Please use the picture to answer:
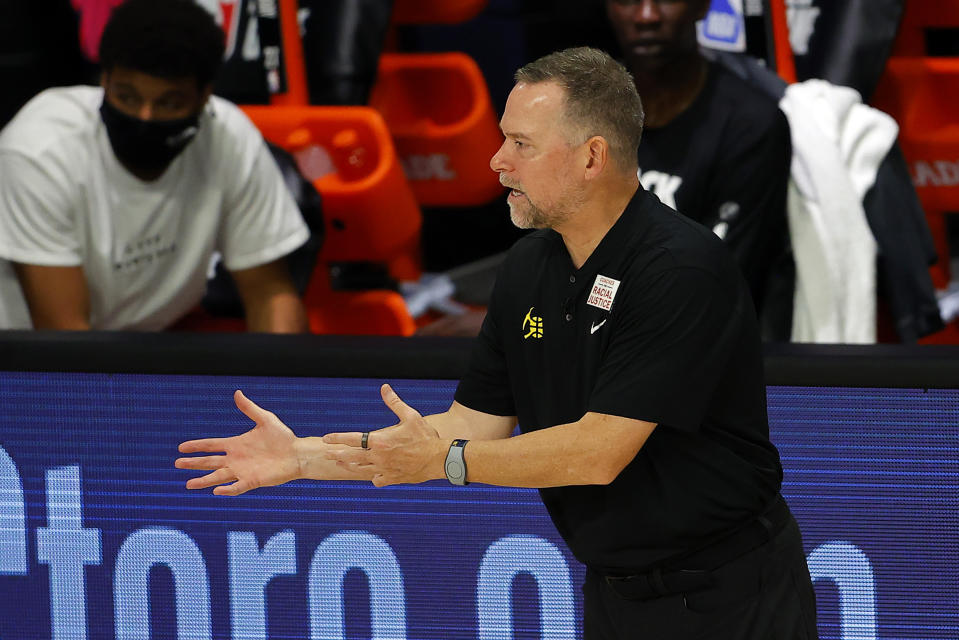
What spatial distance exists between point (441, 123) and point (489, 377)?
10.5 ft

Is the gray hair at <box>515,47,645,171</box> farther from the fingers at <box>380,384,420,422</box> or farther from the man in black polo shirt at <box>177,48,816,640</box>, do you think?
the fingers at <box>380,384,420,422</box>

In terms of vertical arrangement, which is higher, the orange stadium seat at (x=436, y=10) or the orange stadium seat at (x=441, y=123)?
the orange stadium seat at (x=436, y=10)

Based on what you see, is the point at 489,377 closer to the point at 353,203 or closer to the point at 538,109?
the point at 538,109

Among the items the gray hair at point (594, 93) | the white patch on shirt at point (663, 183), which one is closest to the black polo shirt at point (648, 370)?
the gray hair at point (594, 93)

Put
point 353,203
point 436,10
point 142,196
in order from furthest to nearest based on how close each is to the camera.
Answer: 1. point 436,10
2. point 353,203
3. point 142,196

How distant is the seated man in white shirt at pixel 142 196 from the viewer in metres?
3.83

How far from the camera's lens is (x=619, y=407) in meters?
2.01

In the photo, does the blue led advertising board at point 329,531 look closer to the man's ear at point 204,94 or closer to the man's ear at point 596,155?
the man's ear at point 596,155

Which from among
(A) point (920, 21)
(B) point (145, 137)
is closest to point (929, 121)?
(A) point (920, 21)

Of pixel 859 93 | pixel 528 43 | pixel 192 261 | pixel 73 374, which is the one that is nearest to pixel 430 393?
pixel 73 374

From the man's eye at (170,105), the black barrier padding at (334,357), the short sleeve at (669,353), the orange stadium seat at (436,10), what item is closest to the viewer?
the short sleeve at (669,353)

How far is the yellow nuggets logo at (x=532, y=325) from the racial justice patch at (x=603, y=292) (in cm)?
10

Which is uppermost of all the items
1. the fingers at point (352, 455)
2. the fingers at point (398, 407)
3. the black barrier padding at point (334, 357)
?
the fingers at point (398, 407)

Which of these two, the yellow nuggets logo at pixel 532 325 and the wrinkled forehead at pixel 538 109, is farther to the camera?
the yellow nuggets logo at pixel 532 325
